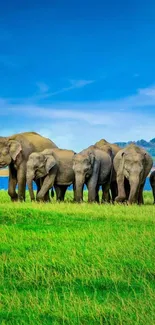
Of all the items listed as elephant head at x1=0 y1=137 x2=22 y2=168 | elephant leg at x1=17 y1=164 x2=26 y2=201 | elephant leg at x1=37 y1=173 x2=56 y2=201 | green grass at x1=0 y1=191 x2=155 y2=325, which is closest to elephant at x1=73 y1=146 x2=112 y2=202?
elephant leg at x1=37 y1=173 x2=56 y2=201

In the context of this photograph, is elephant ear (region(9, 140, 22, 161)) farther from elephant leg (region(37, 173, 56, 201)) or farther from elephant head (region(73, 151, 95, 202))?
elephant head (region(73, 151, 95, 202))

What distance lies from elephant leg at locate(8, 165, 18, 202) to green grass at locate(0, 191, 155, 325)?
7.55m

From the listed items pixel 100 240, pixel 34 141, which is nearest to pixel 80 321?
pixel 100 240

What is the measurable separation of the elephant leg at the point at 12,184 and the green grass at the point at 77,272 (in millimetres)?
7545

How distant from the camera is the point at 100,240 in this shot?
35.4 ft

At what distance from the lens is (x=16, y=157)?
21.4m

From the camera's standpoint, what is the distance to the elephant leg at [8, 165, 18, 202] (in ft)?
71.5

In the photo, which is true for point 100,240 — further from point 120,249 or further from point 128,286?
point 128,286

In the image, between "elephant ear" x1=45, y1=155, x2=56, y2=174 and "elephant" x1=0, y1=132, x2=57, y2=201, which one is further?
"elephant" x1=0, y1=132, x2=57, y2=201

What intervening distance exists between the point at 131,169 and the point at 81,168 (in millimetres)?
1930

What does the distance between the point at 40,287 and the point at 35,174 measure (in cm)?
1370

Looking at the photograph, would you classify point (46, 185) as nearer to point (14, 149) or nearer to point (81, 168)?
point (81, 168)

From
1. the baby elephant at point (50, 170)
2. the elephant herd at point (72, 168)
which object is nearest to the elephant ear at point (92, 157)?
the elephant herd at point (72, 168)

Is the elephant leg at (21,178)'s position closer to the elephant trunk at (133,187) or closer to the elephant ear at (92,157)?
the elephant ear at (92,157)
